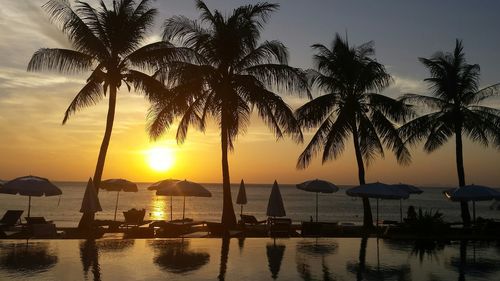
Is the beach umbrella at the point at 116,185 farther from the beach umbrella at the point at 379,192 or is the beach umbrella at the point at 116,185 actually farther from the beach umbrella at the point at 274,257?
the beach umbrella at the point at 379,192

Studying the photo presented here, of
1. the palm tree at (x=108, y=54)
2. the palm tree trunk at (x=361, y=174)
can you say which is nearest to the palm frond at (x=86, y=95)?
the palm tree at (x=108, y=54)

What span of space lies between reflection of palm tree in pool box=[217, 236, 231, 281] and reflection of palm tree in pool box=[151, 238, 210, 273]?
44 cm

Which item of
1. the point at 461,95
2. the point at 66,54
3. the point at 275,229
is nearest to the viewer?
the point at 275,229

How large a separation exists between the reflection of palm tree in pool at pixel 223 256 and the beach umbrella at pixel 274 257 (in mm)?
1196

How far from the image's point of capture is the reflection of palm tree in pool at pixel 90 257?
42.5ft

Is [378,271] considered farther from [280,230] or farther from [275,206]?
[275,206]

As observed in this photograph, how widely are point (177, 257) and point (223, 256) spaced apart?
134 cm

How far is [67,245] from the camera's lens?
17.7 m

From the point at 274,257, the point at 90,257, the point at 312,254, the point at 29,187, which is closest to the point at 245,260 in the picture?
the point at 274,257

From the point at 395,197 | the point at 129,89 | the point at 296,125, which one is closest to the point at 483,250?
the point at 395,197

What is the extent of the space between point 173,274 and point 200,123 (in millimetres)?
13470

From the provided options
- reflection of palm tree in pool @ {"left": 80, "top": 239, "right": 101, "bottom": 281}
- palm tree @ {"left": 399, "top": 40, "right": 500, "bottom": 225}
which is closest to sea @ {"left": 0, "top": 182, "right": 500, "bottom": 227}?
palm tree @ {"left": 399, "top": 40, "right": 500, "bottom": 225}

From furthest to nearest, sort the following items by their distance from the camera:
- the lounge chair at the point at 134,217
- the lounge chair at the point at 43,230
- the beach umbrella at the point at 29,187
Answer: the lounge chair at the point at 134,217 < the lounge chair at the point at 43,230 < the beach umbrella at the point at 29,187

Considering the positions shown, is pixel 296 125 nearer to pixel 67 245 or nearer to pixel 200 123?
pixel 200 123
